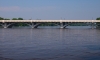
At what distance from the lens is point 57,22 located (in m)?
95.6

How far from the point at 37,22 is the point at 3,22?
14.8 m

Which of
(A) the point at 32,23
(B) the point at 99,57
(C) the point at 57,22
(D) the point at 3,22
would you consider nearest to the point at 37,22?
(A) the point at 32,23

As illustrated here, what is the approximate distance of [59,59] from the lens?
50.3 feet

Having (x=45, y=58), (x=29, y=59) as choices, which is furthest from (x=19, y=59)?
(x=45, y=58)

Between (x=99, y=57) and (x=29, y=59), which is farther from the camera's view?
(x=99, y=57)

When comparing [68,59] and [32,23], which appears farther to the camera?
[32,23]

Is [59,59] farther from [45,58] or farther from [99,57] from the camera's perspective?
[99,57]

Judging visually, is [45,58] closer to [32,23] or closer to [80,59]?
[80,59]

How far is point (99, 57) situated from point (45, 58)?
4.02m

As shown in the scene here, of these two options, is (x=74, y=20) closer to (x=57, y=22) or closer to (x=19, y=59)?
(x=57, y=22)

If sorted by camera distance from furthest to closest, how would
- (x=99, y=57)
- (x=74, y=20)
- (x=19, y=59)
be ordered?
(x=74, y=20) < (x=99, y=57) < (x=19, y=59)

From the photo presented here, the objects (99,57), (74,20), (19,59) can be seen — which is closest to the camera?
(19,59)

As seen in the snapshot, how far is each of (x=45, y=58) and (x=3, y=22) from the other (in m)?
82.0

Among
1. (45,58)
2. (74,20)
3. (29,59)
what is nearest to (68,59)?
(45,58)
